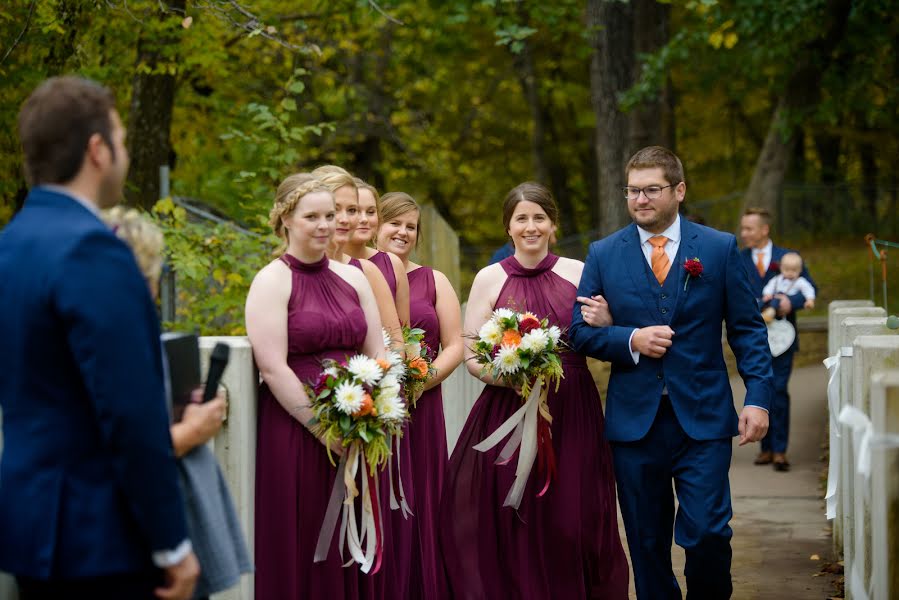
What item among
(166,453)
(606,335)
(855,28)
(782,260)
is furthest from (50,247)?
(855,28)

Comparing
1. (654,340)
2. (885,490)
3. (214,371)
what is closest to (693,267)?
(654,340)

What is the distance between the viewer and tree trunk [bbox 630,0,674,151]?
15.4 meters

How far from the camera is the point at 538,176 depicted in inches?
1037

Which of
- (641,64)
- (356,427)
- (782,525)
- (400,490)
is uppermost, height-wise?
(641,64)

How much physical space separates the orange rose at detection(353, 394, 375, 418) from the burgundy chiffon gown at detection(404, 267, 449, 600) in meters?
1.58

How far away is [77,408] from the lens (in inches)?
122

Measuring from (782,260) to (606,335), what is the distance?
6184 mm

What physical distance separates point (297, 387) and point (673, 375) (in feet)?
5.96

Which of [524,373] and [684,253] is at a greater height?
[684,253]

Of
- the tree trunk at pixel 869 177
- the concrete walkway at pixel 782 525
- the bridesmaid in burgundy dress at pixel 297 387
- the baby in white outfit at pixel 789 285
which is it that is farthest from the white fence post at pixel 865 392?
the tree trunk at pixel 869 177

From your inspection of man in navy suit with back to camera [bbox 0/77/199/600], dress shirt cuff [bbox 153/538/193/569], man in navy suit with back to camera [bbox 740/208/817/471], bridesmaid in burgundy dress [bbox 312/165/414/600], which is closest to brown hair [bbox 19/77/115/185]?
man in navy suit with back to camera [bbox 0/77/199/600]

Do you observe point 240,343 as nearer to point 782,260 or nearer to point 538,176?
point 782,260

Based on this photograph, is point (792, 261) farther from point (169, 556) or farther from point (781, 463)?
point (169, 556)

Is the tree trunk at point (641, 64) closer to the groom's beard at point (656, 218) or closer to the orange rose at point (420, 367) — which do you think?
the orange rose at point (420, 367)
